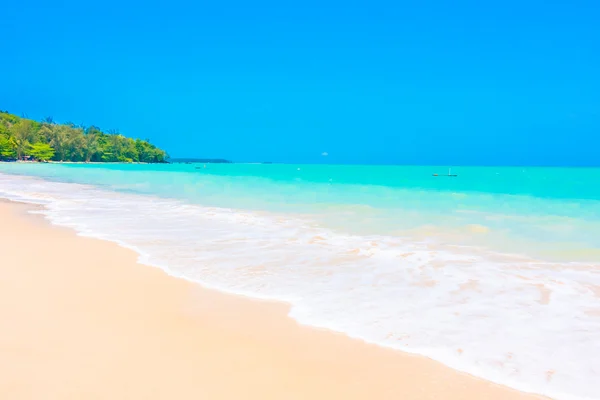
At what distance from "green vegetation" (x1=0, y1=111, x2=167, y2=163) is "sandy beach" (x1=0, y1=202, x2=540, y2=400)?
110 meters

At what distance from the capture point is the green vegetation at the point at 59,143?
336 ft

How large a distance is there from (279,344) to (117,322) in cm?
135

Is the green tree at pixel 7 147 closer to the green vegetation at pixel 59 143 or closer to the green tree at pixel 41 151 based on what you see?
the green vegetation at pixel 59 143

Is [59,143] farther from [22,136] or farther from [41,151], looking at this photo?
[22,136]

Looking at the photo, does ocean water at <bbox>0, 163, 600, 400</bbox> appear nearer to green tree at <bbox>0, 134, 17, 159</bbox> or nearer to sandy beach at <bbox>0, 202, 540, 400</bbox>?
sandy beach at <bbox>0, 202, 540, 400</bbox>

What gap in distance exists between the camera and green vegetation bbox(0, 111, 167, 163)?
102 meters

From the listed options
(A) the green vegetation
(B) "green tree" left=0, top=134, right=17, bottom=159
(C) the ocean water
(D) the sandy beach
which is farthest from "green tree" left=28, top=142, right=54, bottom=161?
(D) the sandy beach

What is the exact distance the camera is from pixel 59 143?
115312mm

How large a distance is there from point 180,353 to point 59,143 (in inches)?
5034

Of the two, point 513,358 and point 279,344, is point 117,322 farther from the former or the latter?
point 513,358

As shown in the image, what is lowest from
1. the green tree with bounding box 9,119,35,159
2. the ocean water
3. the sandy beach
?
the ocean water

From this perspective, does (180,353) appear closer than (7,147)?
Yes

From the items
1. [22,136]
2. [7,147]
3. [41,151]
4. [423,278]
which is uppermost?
[22,136]

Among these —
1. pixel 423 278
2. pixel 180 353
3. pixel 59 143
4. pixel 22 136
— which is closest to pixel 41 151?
pixel 22 136
